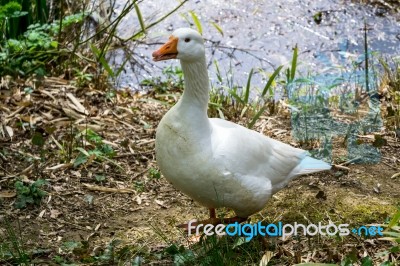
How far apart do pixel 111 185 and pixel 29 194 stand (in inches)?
21.0

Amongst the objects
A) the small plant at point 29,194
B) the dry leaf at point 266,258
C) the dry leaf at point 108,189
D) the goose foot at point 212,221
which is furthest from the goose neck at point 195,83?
the small plant at point 29,194

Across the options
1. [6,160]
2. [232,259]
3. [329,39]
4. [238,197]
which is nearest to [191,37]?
[238,197]

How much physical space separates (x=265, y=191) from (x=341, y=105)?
1948 mm

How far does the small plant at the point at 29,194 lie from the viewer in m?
4.35

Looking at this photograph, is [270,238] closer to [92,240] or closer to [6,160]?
[92,240]

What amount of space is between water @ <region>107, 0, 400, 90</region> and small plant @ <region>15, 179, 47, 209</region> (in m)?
2.31

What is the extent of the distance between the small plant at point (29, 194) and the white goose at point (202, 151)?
96cm

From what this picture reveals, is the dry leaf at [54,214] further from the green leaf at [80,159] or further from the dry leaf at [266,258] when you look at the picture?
the dry leaf at [266,258]

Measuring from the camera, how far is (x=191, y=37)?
3742 millimetres

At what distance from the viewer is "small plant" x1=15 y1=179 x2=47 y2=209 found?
4.35 m

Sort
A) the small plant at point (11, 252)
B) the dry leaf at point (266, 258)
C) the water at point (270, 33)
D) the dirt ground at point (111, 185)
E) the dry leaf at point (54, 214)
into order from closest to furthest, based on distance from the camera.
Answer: the small plant at point (11, 252), the dry leaf at point (266, 258), the dirt ground at point (111, 185), the dry leaf at point (54, 214), the water at point (270, 33)

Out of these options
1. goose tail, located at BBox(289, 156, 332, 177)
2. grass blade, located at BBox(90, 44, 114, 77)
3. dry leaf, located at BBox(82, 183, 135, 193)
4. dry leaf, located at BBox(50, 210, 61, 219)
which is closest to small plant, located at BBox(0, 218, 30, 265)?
dry leaf, located at BBox(50, 210, 61, 219)

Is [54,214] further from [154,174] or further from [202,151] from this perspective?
[202,151]

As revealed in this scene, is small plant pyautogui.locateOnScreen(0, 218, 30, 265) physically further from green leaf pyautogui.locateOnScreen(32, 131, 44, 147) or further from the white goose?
green leaf pyautogui.locateOnScreen(32, 131, 44, 147)
